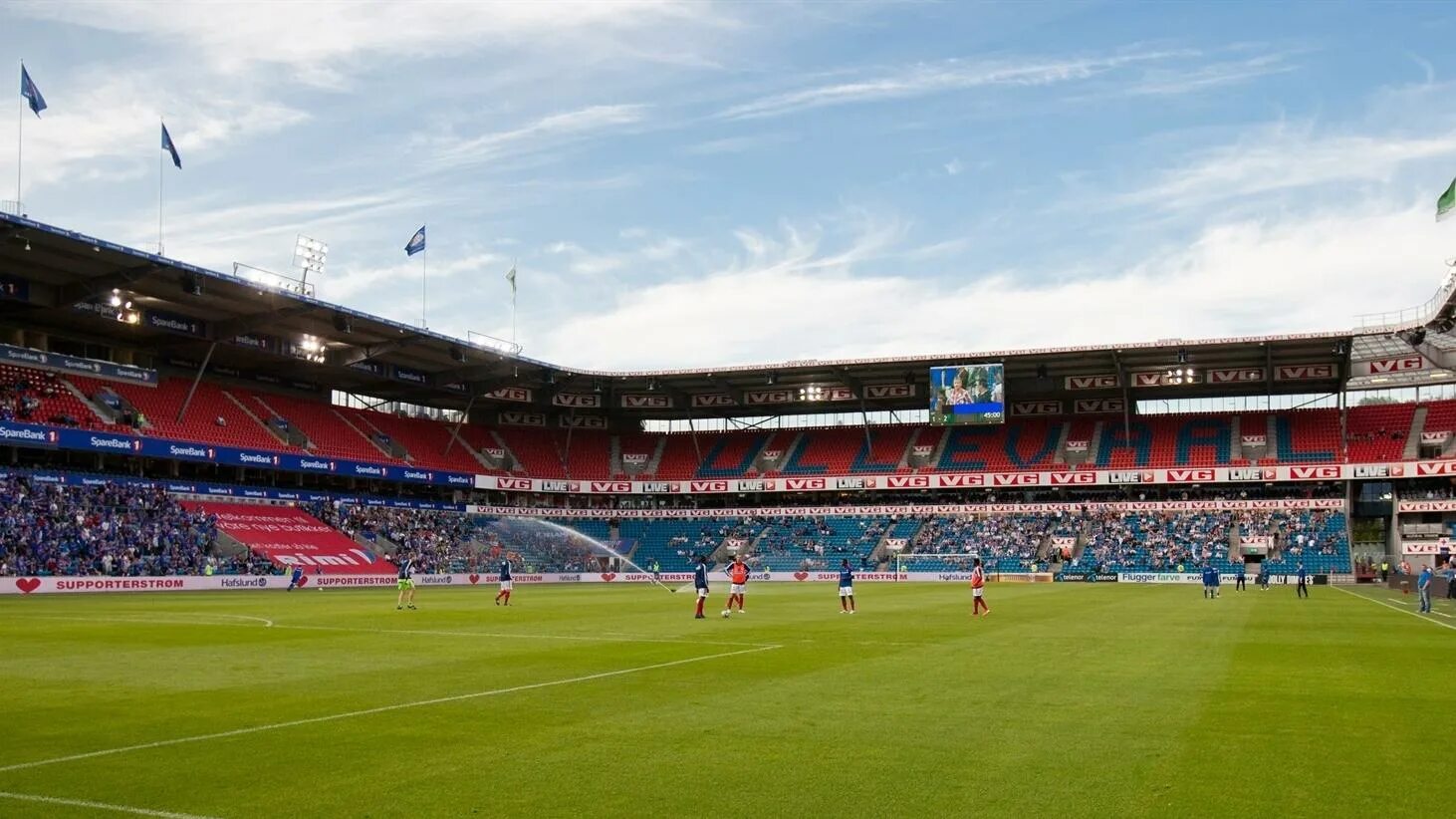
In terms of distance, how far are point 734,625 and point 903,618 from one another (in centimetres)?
568

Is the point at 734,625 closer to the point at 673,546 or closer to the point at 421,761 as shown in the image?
the point at 421,761

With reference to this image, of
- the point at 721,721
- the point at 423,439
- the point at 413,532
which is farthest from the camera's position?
the point at 423,439

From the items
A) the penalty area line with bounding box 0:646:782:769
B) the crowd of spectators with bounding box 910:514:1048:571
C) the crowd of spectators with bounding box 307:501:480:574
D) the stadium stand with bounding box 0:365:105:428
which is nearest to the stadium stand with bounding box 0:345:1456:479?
the stadium stand with bounding box 0:365:105:428

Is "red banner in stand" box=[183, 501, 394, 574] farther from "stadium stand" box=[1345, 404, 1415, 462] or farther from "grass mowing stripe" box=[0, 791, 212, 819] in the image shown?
"stadium stand" box=[1345, 404, 1415, 462]

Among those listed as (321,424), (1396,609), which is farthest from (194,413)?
(1396,609)

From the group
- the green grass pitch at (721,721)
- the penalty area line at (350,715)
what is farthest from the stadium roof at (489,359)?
the penalty area line at (350,715)

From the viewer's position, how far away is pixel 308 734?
12961 mm

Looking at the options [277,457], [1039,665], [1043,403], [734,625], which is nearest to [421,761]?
[1039,665]

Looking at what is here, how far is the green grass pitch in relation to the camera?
9.87m

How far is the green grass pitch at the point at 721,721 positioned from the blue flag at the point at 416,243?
4201cm

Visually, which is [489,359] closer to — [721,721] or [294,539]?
[294,539]

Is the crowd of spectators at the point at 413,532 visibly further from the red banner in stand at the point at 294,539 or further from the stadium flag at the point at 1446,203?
the stadium flag at the point at 1446,203

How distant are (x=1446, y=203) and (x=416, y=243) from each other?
2141 inches

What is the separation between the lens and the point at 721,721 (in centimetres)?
1396
